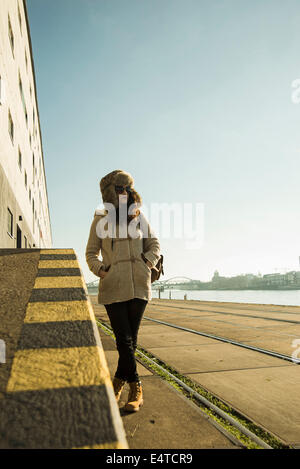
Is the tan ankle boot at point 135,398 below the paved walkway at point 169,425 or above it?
above

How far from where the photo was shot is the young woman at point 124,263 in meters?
2.90

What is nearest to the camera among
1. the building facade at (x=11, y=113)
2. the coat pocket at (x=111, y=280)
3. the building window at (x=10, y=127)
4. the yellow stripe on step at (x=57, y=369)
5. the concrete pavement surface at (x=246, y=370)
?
the yellow stripe on step at (x=57, y=369)

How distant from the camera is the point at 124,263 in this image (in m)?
2.98

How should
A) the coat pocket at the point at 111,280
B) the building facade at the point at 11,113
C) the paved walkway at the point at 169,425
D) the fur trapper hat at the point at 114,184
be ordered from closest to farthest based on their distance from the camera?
1. the paved walkway at the point at 169,425
2. the coat pocket at the point at 111,280
3. the fur trapper hat at the point at 114,184
4. the building facade at the point at 11,113

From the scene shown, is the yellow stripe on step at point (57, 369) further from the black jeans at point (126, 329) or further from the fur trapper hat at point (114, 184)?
the fur trapper hat at point (114, 184)

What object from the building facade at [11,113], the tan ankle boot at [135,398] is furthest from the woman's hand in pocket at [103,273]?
the building facade at [11,113]

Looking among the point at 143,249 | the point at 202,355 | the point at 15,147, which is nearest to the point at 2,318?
the point at 143,249

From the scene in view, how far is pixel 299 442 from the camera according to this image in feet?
7.64

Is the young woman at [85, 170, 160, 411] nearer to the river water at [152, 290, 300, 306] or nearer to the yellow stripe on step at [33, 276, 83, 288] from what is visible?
the yellow stripe on step at [33, 276, 83, 288]

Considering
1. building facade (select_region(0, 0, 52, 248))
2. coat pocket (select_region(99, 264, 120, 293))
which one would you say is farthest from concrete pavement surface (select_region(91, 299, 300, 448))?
building facade (select_region(0, 0, 52, 248))

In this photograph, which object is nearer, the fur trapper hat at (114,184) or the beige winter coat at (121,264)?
the beige winter coat at (121,264)

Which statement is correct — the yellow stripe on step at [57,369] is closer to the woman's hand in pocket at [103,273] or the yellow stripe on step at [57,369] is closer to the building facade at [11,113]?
the woman's hand in pocket at [103,273]

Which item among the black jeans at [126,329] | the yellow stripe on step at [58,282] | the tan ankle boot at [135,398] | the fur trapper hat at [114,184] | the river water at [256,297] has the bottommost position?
the river water at [256,297]

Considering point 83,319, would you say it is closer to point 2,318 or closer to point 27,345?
point 27,345
